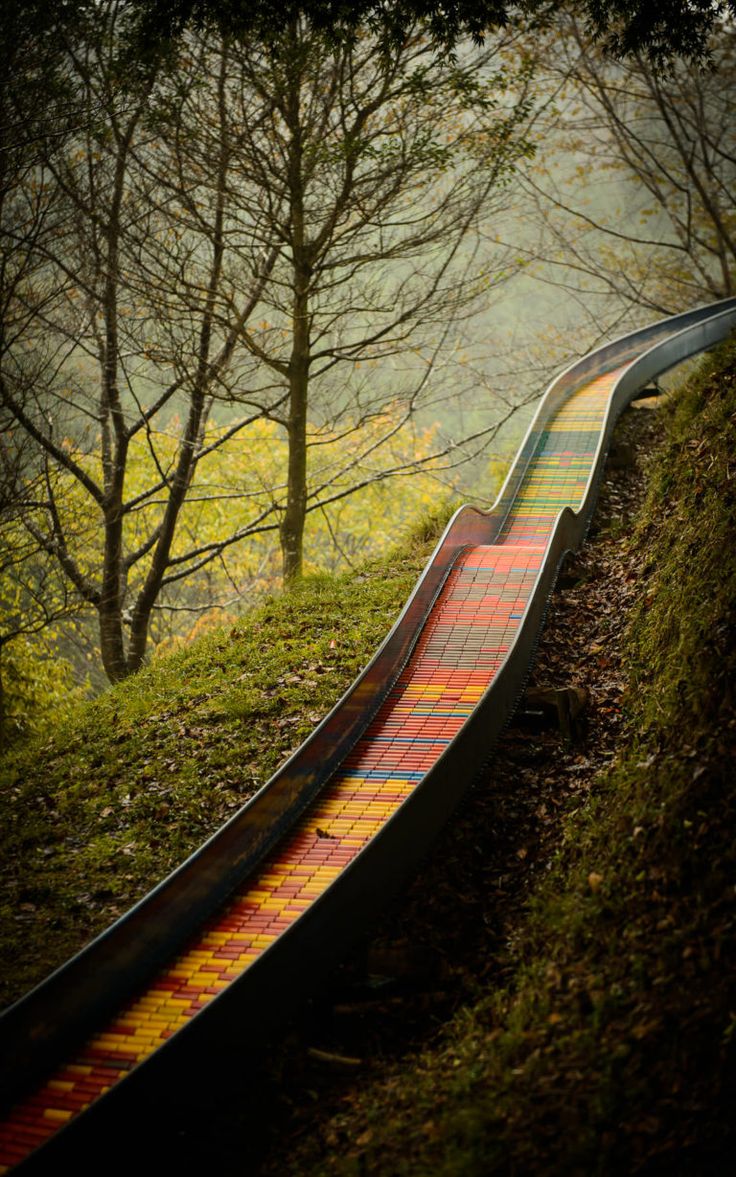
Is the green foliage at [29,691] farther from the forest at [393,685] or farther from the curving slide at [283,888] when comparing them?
the curving slide at [283,888]

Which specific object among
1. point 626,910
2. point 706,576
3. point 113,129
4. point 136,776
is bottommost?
point 626,910

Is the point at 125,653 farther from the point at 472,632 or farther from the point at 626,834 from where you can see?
the point at 626,834

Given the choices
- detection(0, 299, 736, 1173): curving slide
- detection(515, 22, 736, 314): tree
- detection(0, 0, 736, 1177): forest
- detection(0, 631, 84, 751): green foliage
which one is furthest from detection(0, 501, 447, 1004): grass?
A: detection(515, 22, 736, 314): tree

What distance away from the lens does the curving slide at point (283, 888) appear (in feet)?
16.3

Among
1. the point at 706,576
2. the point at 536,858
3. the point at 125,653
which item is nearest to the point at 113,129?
the point at 125,653

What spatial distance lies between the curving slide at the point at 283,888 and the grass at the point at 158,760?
36.4 inches

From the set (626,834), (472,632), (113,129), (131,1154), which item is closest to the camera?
(131,1154)

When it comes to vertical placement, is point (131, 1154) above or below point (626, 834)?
below

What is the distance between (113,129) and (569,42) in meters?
12.3

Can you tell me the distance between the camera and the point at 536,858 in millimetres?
6508

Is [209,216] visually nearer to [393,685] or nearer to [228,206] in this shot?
[228,206]

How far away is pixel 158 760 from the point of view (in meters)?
8.82

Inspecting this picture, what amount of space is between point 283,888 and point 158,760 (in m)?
2.79

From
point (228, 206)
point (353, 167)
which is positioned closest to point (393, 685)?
point (353, 167)
